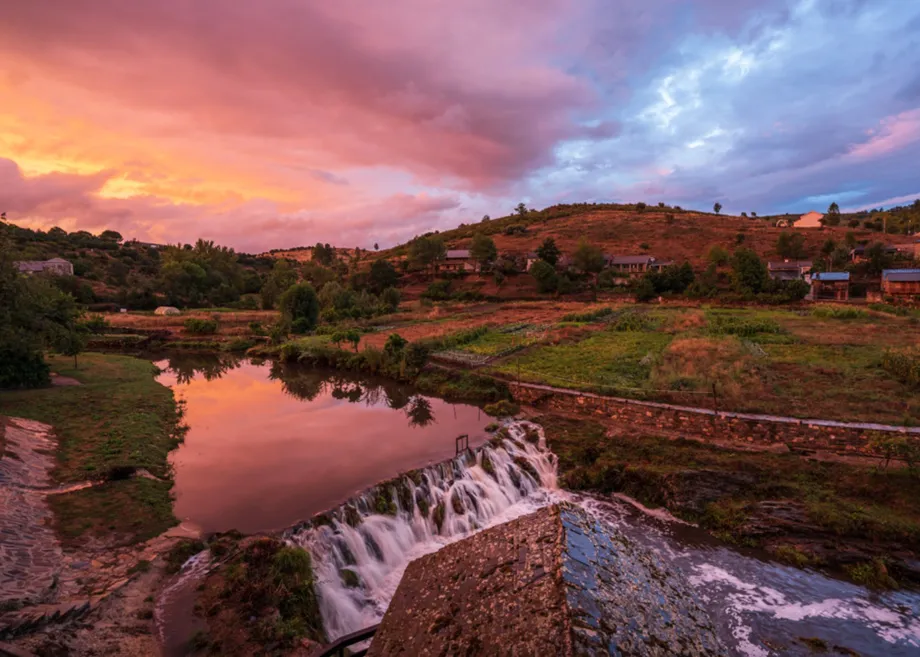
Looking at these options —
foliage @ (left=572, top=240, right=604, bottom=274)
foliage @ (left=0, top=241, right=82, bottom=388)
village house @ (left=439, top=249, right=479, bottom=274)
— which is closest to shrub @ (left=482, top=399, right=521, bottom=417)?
foliage @ (left=0, top=241, right=82, bottom=388)

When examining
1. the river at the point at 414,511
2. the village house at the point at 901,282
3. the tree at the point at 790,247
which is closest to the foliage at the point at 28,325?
the river at the point at 414,511

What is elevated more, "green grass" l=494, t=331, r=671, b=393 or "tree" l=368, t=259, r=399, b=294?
"tree" l=368, t=259, r=399, b=294

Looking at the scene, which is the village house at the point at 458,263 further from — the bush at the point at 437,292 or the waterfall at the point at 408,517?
the waterfall at the point at 408,517

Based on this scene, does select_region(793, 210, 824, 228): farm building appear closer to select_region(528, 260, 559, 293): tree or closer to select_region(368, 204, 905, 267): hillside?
select_region(368, 204, 905, 267): hillside

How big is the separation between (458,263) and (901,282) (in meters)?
70.5

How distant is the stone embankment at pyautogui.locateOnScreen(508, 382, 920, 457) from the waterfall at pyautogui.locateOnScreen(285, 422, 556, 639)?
12.8 ft

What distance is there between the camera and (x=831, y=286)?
216 feet

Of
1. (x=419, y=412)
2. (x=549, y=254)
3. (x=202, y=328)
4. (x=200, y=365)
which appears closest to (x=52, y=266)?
(x=202, y=328)

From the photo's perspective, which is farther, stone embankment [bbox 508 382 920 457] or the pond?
stone embankment [bbox 508 382 920 457]

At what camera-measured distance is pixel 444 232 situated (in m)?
163

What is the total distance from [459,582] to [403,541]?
1239 centimetres

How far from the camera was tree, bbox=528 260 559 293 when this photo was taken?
79.1 m

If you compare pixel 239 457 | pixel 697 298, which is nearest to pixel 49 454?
pixel 239 457

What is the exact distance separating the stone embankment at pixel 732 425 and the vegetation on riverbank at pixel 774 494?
49.4 inches
